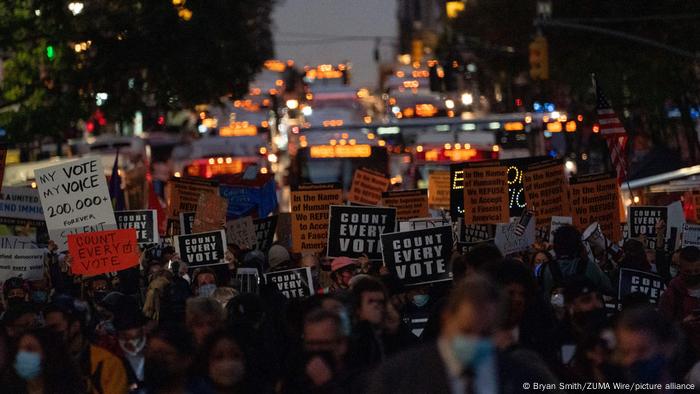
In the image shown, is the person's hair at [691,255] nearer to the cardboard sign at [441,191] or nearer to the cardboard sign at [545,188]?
the cardboard sign at [545,188]

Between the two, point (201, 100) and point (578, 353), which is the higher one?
point (201, 100)

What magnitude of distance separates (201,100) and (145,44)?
2.47 metres

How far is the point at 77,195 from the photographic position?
14367 millimetres

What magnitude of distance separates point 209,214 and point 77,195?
245 cm

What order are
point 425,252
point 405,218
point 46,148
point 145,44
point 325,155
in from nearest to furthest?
point 425,252 < point 405,218 < point 145,44 < point 325,155 < point 46,148

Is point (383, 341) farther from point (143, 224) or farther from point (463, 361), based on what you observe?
point (143, 224)

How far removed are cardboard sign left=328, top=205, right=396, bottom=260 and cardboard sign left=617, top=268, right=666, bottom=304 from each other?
10.5ft

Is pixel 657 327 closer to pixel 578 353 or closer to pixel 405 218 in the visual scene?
pixel 578 353

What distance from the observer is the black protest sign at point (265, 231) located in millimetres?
18062

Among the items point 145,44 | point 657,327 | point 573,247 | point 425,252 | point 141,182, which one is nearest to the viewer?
point 657,327

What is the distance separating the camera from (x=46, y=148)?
50.8 m

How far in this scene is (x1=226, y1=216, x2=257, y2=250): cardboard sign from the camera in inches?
688

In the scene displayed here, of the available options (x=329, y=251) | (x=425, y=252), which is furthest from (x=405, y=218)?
(x=425, y=252)

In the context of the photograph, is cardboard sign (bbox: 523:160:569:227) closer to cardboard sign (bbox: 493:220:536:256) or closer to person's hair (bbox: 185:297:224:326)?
cardboard sign (bbox: 493:220:536:256)
